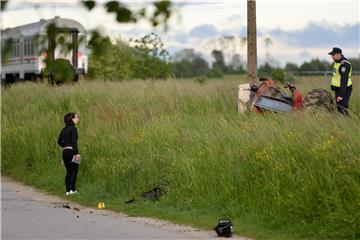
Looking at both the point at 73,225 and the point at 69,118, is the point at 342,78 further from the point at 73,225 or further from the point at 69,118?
the point at 73,225

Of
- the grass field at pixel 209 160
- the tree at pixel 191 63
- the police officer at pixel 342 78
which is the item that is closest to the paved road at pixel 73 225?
the grass field at pixel 209 160

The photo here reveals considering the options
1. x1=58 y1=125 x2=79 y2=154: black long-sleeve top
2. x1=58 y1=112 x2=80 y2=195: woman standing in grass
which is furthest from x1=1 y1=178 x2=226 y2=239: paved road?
x1=58 y1=125 x2=79 y2=154: black long-sleeve top

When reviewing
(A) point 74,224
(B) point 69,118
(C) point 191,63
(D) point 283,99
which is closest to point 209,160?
(A) point 74,224

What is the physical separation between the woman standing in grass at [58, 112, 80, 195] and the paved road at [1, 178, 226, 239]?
1044 millimetres

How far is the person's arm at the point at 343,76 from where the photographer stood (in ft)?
57.3

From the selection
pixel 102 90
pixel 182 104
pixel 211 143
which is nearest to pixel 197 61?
pixel 102 90

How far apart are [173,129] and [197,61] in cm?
7238

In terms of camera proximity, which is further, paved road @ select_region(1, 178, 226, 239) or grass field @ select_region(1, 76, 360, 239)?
grass field @ select_region(1, 76, 360, 239)

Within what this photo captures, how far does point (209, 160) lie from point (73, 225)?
3146 millimetres

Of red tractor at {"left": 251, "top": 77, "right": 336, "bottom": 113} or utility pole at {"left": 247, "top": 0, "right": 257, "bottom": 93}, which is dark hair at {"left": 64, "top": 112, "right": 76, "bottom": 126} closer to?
red tractor at {"left": 251, "top": 77, "right": 336, "bottom": 113}

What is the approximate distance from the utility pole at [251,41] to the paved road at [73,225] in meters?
6.45

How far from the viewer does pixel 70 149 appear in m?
18.0

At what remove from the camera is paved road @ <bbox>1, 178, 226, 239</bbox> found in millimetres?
12211

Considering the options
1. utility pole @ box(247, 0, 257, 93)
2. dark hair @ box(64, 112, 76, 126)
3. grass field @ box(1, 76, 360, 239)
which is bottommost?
grass field @ box(1, 76, 360, 239)
